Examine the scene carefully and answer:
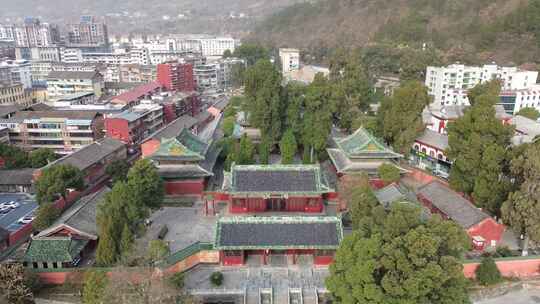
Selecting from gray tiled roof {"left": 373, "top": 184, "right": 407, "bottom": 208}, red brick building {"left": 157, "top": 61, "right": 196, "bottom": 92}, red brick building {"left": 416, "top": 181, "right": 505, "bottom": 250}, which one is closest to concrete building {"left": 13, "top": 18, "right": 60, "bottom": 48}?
red brick building {"left": 157, "top": 61, "right": 196, "bottom": 92}

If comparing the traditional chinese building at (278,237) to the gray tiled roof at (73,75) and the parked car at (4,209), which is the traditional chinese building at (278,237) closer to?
the parked car at (4,209)

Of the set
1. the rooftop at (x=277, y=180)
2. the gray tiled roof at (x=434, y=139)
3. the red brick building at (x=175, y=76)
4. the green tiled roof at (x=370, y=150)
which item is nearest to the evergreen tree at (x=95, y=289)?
the rooftop at (x=277, y=180)

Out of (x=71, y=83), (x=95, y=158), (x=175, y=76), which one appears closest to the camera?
(x=95, y=158)

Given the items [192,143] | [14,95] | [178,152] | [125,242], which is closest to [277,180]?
[178,152]

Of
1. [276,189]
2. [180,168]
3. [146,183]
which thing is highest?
[146,183]

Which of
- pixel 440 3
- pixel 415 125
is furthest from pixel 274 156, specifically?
pixel 440 3

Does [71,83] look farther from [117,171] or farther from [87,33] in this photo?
[87,33]

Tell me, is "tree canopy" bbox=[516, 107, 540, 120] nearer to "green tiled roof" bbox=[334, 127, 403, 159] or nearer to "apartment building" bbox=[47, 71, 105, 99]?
"green tiled roof" bbox=[334, 127, 403, 159]

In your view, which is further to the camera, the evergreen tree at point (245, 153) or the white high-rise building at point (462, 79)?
the white high-rise building at point (462, 79)

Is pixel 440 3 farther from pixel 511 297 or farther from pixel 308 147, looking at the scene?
pixel 511 297
